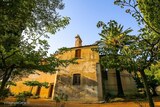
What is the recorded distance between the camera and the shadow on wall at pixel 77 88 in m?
21.9

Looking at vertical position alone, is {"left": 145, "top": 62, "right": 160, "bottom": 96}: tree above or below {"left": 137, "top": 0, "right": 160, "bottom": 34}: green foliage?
above

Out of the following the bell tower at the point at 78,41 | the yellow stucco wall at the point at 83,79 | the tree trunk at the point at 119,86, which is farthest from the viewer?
the bell tower at the point at 78,41

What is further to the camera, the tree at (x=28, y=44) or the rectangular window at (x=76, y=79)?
the rectangular window at (x=76, y=79)

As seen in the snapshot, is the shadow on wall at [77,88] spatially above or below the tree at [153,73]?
below

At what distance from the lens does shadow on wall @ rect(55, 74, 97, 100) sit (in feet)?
71.8

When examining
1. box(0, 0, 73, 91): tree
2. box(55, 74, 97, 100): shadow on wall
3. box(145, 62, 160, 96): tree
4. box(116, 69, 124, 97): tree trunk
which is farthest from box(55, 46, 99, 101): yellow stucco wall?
box(0, 0, 73, 91): tree

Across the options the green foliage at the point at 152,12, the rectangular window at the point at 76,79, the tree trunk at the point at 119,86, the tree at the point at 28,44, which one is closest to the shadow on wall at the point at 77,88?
the rectangular window at the point at 76,79

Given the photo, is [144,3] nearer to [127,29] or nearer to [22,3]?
[22,3]

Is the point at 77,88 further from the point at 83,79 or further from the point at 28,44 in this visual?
the point at 28,44

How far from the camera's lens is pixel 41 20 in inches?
437

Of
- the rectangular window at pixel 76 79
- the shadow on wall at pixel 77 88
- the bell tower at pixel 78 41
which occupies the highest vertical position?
the bell tower at pixel 78 41

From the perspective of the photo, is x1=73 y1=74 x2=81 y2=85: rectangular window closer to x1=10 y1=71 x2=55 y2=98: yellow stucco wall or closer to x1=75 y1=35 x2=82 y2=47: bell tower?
x1=10 y1=71 x2=55 y2=98: yellow stucco wall

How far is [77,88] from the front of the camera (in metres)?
22.5

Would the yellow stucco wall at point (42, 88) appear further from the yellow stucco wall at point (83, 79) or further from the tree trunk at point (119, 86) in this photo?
the tree trunk at point (119, 86)
